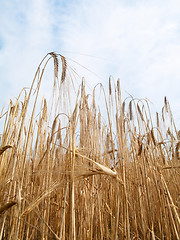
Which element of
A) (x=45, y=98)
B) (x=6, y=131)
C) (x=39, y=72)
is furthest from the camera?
(x=45, y=98)

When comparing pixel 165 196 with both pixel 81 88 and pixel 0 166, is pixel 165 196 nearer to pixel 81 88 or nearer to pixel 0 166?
pixel 81 88

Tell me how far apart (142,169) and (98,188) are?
0.30 meters

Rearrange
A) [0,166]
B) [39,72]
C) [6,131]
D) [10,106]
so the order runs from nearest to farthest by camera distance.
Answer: [39,72]
[0,166]
[6,131]
[10,106]

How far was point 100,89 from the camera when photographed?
4.68 feet

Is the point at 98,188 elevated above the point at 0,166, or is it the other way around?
the point at 0,166

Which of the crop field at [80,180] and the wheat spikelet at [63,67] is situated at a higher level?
the wheat spikelet at [63,67]

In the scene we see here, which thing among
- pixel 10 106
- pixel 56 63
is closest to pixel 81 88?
pixel 56 63

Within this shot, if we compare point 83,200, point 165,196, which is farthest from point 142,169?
point 83,200

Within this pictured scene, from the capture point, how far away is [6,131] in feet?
4.36

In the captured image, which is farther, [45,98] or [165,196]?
[45,98]

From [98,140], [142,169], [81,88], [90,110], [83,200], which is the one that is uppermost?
[81,88]

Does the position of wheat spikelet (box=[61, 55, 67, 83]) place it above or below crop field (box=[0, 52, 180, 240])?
above

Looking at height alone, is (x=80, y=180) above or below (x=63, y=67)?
below

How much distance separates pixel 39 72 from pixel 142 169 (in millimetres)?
834
